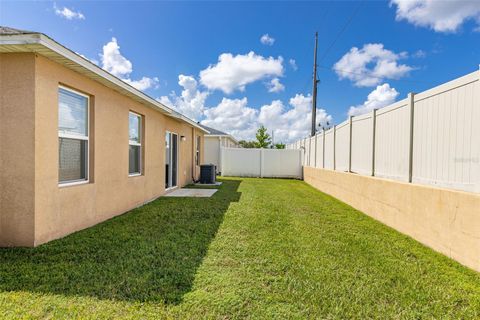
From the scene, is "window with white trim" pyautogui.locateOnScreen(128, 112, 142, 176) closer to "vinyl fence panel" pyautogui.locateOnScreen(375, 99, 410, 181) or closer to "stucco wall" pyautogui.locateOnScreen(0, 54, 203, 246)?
"stucco wall" pyautogui.locateOnScreen(0, 54, 203, 246)

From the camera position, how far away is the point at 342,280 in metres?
3.16

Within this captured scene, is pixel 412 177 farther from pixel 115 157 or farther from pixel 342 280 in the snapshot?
pixel 115 157

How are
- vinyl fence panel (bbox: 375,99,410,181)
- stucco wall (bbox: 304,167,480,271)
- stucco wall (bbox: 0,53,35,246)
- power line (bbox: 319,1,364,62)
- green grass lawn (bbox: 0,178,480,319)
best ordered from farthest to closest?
power line (bbox: 319,1,364,62) → vinyl fence panel (bbox: 375,99,410,181) → stucco wall (bbox: 0,53,35,246) → stucco wall (bbox: 304,167,480,271) → green grass lawn (bbox: 0,178,480,319)

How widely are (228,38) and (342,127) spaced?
28.0ft

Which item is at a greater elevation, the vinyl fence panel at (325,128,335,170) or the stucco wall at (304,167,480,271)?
the vinyl fence panel at (325,128,335,170)

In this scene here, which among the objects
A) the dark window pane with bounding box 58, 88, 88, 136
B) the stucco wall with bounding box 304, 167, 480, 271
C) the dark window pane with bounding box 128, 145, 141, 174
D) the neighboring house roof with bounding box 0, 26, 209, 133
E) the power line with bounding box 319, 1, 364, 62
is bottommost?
the stucco wall with bounding box 304, 167, 480, 271

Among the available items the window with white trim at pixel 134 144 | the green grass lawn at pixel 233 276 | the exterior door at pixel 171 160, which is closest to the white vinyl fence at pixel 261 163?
the exterior door at pixel 171 160

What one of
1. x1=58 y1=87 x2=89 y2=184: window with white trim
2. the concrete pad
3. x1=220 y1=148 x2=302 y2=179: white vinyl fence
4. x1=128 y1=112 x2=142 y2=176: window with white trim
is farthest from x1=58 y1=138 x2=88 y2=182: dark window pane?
x1=220 y1=148 x2=302 y2=179: white vinyl fence

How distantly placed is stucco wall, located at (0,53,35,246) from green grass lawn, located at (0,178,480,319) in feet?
1.30

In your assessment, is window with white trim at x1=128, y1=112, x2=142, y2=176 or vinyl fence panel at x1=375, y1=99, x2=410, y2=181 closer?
vinyl fence panel at x1=375, y1=99, x2=410, y2=181

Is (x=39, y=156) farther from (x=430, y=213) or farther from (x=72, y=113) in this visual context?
(x=430, y=213)

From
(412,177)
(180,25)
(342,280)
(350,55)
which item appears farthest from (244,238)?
(350,55)

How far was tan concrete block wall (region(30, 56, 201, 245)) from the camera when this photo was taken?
414cm

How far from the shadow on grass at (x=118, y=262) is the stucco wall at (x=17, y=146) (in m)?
0.36
